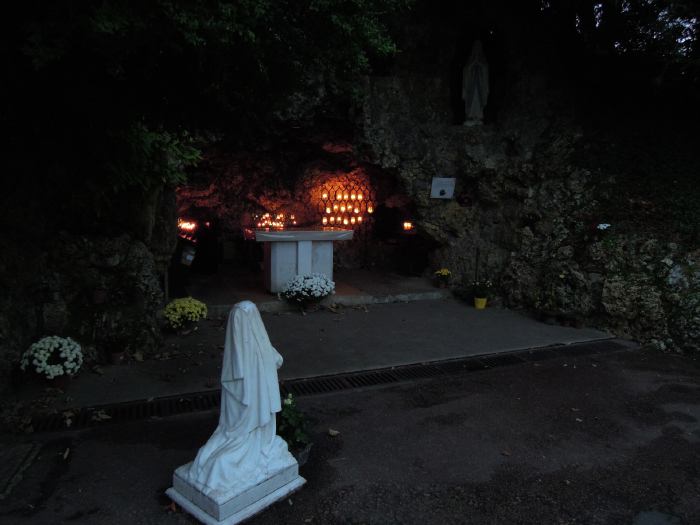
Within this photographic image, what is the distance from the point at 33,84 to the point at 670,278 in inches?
406

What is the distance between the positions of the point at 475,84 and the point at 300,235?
6.03 meters

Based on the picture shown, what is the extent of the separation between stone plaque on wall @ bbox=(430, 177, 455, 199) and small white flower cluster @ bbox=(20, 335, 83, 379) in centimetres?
901

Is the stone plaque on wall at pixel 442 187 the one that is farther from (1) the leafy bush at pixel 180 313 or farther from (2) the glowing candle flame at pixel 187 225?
(1) the leafy bush at pixel 180 313

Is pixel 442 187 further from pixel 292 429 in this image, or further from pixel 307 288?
pixel 292 429

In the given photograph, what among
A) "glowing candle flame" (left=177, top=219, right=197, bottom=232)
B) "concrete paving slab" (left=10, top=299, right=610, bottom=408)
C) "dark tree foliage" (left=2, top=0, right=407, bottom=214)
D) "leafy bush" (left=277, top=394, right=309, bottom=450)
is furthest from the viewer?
"glowing candle flame" (left=177, top=219, right=197, bottom=232)

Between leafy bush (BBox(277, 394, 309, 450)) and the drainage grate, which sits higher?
leafy bush (BBox(277, 394, 309, 450))

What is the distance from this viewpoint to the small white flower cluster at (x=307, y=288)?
10547mm

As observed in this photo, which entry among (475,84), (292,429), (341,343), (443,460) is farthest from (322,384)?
(475,84)

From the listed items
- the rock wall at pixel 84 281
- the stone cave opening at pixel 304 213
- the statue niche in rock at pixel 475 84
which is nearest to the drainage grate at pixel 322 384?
the rock wall at pixel 84 281

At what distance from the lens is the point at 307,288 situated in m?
10.5

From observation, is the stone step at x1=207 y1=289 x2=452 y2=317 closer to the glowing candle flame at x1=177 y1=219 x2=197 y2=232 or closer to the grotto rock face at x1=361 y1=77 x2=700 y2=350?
the grotto rock face at x1=361 y1=77 x2=700 y2=350

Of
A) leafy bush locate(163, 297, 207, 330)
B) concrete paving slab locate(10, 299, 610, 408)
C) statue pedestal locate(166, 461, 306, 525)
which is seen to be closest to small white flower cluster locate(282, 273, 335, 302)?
concrete paving slab locate(10, 299, 610, 408)

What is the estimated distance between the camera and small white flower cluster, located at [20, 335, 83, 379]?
20.2 feet

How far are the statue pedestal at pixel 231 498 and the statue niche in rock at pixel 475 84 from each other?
35.7 feet
